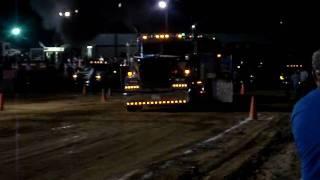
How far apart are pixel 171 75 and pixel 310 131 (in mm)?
20589

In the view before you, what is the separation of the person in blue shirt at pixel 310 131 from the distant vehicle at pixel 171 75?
65.1 ft

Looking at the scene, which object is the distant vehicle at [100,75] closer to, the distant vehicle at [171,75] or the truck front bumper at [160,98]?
the distant vehicle at [171,75]

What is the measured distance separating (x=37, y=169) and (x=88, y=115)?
11132 mm

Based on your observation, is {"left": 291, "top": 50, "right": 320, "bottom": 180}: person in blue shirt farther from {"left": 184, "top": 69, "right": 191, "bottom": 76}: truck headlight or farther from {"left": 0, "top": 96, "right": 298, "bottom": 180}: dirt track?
{"left": 184, "top": 69, "right": 191, "bottom": 76}: truck headlight

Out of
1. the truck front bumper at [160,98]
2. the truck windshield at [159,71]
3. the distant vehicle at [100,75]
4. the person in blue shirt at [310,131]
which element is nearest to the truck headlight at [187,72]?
the truck windshield at [159,71]

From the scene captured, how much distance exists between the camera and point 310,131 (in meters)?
3.21

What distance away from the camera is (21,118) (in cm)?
2150

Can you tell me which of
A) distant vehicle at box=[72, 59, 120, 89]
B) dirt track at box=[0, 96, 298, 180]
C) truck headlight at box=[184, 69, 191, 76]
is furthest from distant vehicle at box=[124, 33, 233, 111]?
distant vehicle at box=[72, 59, 120, 89]

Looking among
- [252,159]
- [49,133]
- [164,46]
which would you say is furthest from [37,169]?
[164,46]

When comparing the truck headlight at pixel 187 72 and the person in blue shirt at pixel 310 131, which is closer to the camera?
the person in blue shirt at pixel 310 131

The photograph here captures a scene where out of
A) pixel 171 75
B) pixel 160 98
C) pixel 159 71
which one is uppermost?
pixel 159 71

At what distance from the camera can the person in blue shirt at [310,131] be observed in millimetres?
3199

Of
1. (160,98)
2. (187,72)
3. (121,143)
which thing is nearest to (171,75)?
(187,72)

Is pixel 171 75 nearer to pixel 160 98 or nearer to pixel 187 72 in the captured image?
pixel 187 72
